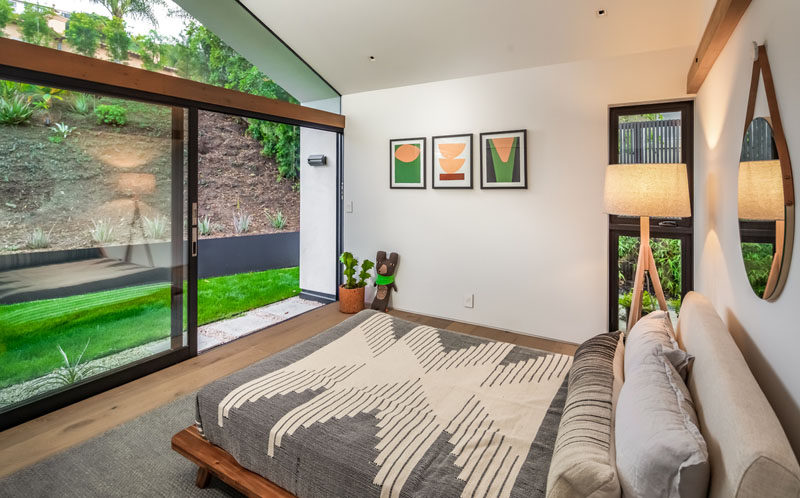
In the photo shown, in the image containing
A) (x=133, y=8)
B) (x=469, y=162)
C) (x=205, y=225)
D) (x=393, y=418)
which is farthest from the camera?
(x=205, y=225)

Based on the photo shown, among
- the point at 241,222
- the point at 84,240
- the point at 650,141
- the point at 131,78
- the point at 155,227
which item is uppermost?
the point at 131,78

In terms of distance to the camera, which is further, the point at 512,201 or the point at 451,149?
the point at 451,149

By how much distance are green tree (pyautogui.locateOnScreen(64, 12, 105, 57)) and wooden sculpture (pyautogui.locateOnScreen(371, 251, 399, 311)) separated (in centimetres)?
285

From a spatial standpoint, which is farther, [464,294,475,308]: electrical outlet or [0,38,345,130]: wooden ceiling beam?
[464,294,475,308]: electrical outlet

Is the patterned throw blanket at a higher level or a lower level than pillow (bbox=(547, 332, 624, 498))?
lower

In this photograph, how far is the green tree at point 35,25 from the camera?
228 centimetres

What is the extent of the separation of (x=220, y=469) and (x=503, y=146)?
3.21 meters

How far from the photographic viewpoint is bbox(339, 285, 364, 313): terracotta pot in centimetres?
438

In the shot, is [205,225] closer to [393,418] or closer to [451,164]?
[451,164]

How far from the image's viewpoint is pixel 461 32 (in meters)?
3.30

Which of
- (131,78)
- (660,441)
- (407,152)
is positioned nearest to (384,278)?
(407,152)

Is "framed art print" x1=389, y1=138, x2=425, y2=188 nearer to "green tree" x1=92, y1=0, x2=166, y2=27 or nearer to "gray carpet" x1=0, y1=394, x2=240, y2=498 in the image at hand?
"green tree" x1=92, y1=0, x2=166, y2=27

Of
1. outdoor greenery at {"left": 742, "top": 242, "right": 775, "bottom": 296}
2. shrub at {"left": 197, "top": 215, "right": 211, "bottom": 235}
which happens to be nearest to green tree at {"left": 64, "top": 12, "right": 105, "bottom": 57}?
shrub at {"left": 197, "top": 215, "right": 211, "bottom": 235}

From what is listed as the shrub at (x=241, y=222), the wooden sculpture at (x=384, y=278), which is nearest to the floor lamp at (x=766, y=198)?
the wooden sculpture at (x=384, y=278)
